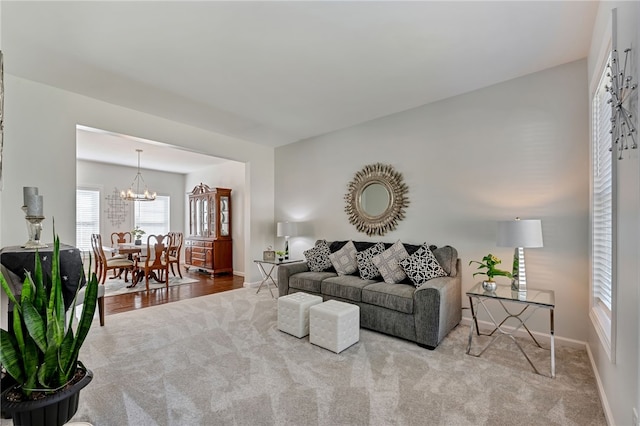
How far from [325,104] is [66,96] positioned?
3.07 m

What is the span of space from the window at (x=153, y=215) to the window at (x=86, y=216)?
0.85m

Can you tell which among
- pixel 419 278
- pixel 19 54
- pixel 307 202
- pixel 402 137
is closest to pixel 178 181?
pixel 307 202

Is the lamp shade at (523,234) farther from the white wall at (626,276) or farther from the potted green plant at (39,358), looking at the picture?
the potted green plant at (39,358)

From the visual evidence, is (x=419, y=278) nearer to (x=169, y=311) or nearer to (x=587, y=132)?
(x=587, y=132)

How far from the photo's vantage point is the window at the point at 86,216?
6.63 m

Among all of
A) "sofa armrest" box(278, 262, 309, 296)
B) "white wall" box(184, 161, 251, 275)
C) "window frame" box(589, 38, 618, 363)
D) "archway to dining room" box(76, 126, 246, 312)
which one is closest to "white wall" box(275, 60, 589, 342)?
"window frame" box(589, 38, 618, 363)

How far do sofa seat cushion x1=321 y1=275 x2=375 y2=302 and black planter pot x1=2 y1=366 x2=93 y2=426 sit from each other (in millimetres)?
2496

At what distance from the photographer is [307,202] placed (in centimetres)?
530

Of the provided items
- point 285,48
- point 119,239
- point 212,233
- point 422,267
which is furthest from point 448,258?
point 119,239

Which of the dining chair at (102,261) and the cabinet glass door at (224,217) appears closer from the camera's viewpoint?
the dining chair at (102,261)

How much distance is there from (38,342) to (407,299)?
2765 millimetres

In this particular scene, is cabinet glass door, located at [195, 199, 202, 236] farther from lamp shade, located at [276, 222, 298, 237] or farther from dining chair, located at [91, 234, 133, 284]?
lamp shade, located at [276, 222, 298, 237]

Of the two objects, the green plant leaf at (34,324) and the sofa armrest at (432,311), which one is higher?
the green plant leaf at (34,324)

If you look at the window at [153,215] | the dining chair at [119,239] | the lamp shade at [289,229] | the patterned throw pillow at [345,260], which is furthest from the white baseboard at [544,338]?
the window at [153,215]
